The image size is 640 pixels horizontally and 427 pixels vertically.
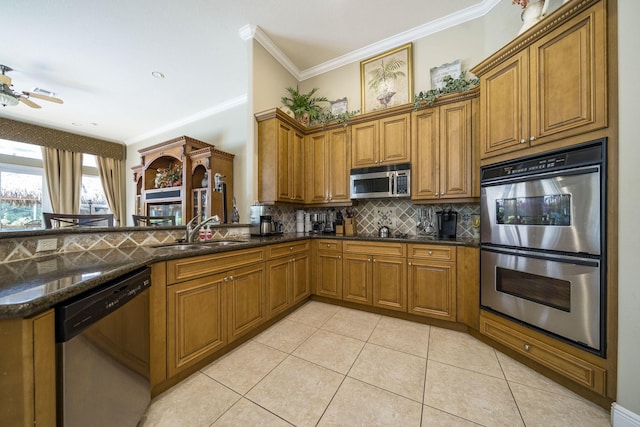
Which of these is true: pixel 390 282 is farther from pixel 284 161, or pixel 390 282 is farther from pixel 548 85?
pixel 548 85

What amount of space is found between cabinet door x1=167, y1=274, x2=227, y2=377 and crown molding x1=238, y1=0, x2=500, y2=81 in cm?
287

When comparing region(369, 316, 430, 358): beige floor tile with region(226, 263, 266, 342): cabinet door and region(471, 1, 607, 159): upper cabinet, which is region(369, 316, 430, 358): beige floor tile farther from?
region(471, 1, 607, 159): upper cabinet

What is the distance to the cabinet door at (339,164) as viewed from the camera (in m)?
2.85

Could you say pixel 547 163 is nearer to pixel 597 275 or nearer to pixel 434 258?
pixel 597 275

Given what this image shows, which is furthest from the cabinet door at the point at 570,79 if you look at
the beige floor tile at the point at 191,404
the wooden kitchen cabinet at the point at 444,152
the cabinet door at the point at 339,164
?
the beige floor tile at the point at 191,404

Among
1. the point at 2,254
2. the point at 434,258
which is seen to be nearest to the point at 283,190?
the point at 434,258

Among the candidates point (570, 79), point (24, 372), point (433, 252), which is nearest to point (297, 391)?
point (24, 372)

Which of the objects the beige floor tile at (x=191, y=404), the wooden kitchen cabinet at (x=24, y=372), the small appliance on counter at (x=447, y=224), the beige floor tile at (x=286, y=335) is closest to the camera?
the wooden kitchen cabinet at (x=24, y=372)

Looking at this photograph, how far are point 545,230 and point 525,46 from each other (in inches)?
52.6

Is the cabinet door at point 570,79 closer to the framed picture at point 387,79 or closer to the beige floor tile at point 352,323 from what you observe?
the framed picture at point 387,79

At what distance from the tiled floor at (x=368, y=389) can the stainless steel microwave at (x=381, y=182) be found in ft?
4.88

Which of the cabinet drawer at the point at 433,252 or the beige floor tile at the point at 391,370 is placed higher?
the cabinet drawer at the point at 433,252

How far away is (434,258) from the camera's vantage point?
7.13 feet

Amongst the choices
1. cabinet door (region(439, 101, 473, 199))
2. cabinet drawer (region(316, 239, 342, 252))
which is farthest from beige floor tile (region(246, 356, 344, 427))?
cabinet door (region(439, 101, 473, 199))
